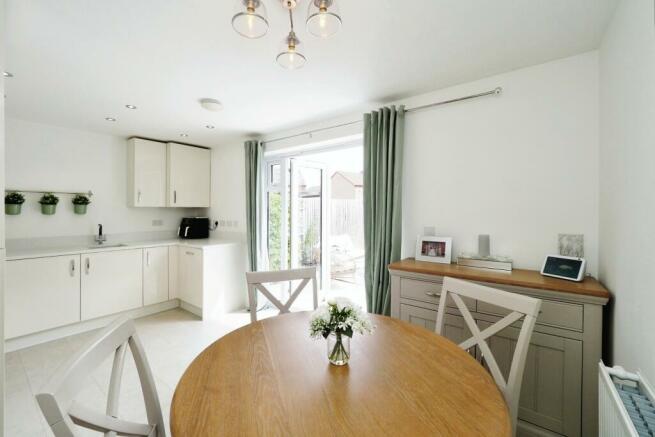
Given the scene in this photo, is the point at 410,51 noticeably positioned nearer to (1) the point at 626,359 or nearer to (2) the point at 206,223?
(1) the point at 626,359

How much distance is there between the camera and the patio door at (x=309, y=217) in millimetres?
3832

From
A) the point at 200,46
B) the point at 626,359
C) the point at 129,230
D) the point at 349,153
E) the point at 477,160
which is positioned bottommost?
the point at 626,359

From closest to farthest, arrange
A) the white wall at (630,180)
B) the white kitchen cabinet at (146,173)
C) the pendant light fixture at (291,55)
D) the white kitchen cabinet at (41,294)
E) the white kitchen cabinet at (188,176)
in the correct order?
the white wall at (630,180), the pendant light fixture at (291,55), the white kitchen cabinet at (41,294), the white kitchen cabinet at (146,173), the white kitchen cabinet at (188,176)

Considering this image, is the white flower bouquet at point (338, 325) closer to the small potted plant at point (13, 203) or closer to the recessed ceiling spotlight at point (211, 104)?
the recessed ceiling spotlight at point (211, 104)

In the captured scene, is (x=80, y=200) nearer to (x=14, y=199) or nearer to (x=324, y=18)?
(x=14, y=199)

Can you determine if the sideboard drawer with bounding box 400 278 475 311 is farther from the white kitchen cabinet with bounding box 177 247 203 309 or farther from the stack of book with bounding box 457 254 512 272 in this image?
the white kitchen cabinet with bounding box 177 247 203 309

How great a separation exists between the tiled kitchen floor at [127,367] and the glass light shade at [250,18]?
1.72 m

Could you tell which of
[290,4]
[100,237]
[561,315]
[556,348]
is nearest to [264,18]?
[290,4]

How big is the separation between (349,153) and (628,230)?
2.61m

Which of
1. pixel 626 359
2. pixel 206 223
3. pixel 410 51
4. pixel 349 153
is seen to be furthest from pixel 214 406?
pixel 206 223

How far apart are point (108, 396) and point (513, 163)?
2535 mm

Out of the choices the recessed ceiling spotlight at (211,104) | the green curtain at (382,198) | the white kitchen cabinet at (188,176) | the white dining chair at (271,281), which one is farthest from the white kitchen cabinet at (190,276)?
the green curtain at (382,198)

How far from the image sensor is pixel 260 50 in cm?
185

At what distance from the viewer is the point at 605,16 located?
152 centimetres
